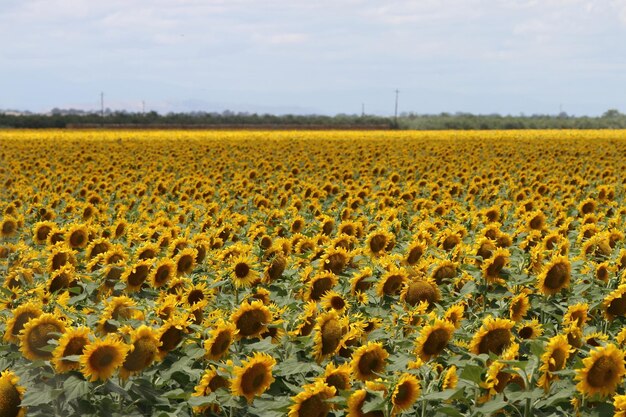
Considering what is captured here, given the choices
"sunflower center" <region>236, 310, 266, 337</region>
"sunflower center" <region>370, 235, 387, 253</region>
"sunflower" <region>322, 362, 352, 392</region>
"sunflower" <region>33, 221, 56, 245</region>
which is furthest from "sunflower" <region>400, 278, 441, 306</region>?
"sunflower" <region>33, 221, 56, 245</region>

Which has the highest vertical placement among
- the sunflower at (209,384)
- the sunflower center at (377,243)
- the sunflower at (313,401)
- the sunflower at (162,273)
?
the sunflower center at (377,243)

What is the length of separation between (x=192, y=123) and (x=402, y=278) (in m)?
67.0

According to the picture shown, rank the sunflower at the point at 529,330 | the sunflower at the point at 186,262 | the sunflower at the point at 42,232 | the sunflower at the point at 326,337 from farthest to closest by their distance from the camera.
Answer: the sunflower at the point at 42,232, the sunflower at the point at 186,262, the sunflower at the point at 529,330, the sunflower at the point at 326,337

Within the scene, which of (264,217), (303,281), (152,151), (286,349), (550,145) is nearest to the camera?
(286,349)

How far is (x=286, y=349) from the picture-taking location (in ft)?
15.1

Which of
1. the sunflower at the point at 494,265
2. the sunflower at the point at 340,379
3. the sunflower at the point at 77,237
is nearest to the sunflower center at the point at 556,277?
the sunflower at the point at 494,265

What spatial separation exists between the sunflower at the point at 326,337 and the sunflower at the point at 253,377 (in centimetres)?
50

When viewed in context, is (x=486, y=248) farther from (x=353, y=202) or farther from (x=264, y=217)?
(x=353, y=202)

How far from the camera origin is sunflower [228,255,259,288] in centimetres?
609

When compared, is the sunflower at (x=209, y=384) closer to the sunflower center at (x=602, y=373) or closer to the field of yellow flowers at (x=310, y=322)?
the field of yellow flowers at (x=310, y=322)

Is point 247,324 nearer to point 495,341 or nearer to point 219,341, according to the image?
point 219,341

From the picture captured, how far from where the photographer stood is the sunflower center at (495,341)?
427 cm

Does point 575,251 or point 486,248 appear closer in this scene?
point 486,248

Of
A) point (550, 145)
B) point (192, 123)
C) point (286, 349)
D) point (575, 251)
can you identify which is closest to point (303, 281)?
point (286, 349)
